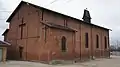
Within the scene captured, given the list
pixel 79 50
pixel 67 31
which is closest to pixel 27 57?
pixel 67 31

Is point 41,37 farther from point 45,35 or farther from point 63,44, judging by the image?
point 63,44

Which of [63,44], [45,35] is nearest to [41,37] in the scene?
[45,35]

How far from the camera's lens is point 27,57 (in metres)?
29.4

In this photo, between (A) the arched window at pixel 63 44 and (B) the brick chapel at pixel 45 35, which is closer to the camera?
(B) the brick chapel at pixel 45 35

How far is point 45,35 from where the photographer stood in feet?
88.5

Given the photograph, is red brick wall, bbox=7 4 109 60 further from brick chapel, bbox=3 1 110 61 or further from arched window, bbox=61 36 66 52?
arched window, bbox=61 36 66 52

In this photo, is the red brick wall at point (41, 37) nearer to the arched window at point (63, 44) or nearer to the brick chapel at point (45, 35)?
the brick chapel at point (45, 35)

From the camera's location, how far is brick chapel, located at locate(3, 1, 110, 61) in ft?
89.0

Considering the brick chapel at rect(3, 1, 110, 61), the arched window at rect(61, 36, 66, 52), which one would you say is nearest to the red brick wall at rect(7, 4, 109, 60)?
the brick chapel at rect(3, 1, 110, 61)

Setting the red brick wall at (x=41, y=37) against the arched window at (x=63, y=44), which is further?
the arched window at (x=63, y=44)

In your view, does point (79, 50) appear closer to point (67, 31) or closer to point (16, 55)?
point (67, 31)

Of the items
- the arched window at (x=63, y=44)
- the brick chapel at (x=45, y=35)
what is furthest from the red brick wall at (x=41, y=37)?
the arched window at (x=63, y=44)

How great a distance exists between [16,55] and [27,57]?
11.1 feet

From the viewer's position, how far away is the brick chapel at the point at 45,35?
1068 inches
